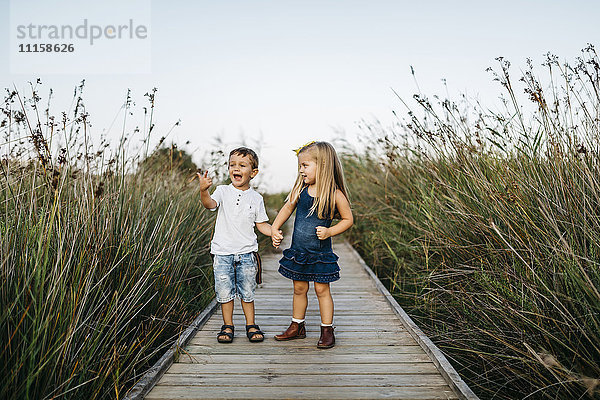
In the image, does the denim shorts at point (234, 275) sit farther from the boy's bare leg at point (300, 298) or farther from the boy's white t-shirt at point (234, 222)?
the boy's bare leg at point (300, 298)

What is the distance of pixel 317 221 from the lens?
353 cm

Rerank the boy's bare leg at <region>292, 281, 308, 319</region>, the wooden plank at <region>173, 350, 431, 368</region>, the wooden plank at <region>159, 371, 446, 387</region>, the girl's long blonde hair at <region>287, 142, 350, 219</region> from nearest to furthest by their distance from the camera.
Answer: the wooden plank at <region>159, 371, 446, 387</region>, the wooden plank at <region>173, 350, 431, 368</region>, the girl's long blonde hair at <region>287, 142, 350, 219</region>, the boy's bare leg at <region>292, 281, 308, 319</region>

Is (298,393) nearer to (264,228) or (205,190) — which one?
(264,228)

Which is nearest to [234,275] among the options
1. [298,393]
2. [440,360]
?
[298,393]

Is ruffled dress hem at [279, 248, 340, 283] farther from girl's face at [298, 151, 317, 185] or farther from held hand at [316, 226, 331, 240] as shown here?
girl's face at [298, 151, 317, 185]

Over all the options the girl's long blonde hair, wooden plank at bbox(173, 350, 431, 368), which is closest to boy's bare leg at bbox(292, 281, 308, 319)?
wooden plank at bbox(173, 350, 431, 368)

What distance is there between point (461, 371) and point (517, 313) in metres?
1.07

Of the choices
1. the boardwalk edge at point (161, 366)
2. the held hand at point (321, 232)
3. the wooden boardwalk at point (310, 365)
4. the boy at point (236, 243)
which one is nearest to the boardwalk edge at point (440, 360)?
the wooden boardwalk at point (310, 365)

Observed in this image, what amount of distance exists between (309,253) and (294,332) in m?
0.61

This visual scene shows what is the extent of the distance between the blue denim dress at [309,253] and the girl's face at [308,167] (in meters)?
0.12

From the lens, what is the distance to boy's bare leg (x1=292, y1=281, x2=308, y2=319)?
3602mm

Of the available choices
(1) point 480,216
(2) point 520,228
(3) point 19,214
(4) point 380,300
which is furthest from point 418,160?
(3) point 19,214

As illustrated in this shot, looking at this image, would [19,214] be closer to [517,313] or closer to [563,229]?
[517,313]

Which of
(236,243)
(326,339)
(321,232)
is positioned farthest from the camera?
(236,243)
